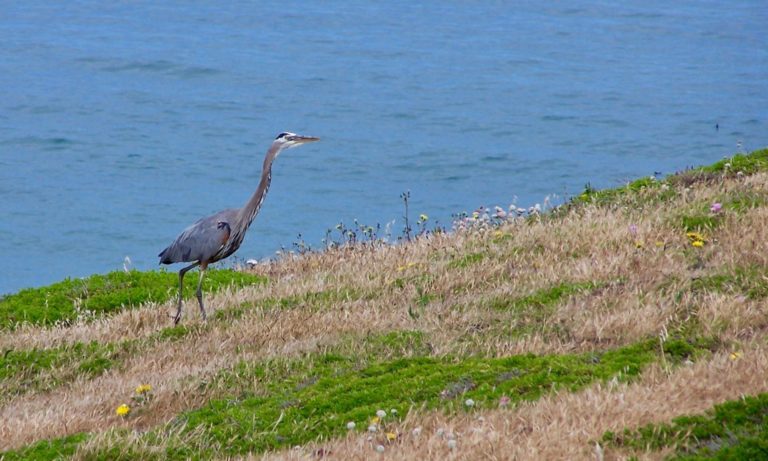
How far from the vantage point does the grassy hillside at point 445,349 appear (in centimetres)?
700

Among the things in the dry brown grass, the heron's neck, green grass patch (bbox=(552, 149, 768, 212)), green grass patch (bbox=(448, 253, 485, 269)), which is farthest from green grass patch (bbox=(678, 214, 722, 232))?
the dry brown grass

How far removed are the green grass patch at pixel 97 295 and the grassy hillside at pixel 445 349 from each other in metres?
0.03

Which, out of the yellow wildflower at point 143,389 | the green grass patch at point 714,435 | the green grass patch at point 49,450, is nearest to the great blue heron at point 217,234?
the yellow wildflower at point 143,389

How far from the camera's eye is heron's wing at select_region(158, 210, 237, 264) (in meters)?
12.1

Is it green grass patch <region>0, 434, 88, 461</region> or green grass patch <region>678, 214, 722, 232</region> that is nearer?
green grass patch <region>0, 434, 88, 461</region>

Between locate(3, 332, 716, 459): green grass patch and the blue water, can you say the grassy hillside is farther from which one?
the blue water

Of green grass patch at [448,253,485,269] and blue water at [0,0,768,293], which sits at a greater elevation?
green grass patch at [448,253,485,269]

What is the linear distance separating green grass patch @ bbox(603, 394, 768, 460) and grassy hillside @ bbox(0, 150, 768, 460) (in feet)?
0.04

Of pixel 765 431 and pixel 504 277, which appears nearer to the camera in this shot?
pixel 765 431

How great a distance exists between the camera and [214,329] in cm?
1116

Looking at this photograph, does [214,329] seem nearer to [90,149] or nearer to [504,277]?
[504,277]

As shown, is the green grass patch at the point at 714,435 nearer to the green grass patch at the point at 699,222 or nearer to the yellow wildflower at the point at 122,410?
the yellow wildflower at the point at 122,410

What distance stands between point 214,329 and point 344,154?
19349 mm

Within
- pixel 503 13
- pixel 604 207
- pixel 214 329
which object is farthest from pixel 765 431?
pixel 503 13
